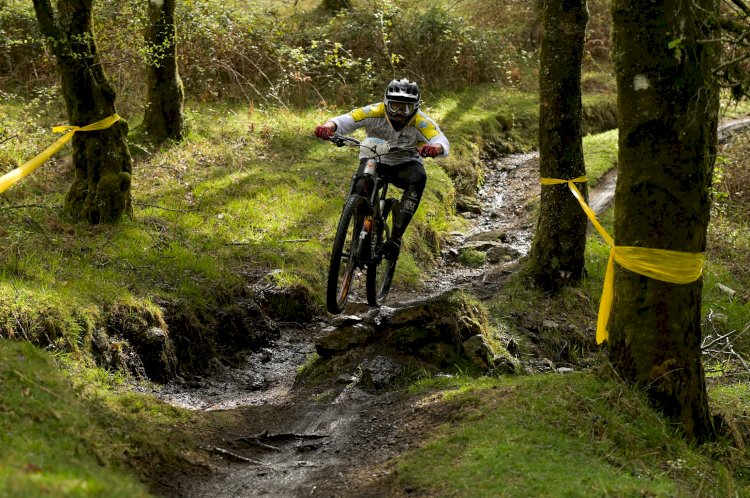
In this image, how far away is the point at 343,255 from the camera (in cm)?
875

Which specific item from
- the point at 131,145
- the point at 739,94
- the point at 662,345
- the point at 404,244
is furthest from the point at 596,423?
the point at 131,145

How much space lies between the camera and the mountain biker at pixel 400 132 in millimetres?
9148

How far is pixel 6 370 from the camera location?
508 centimetres

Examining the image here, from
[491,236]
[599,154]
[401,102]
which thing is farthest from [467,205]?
[401,102]

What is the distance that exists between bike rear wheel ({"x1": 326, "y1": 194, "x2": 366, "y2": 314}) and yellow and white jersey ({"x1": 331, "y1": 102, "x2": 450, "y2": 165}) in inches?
34.9

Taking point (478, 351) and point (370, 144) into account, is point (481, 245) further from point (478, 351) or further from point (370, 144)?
point (478, 351)

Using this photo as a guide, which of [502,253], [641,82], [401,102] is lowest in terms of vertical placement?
[502,253]

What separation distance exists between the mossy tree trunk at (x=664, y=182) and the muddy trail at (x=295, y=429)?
173 cm

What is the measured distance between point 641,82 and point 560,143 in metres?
4.53

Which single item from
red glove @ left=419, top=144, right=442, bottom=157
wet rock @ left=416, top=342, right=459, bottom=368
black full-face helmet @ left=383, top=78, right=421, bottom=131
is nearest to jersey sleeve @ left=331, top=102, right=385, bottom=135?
black full-face helmet @ left=383, top=78, right=421, bottom=131

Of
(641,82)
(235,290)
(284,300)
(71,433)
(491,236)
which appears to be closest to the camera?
(71,433)

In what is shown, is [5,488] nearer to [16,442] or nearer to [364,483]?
[16,442]

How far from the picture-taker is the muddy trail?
18.1 ft

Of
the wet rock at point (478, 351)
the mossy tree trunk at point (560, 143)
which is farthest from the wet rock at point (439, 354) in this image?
the mossy tree trunk at point (560, 143)
